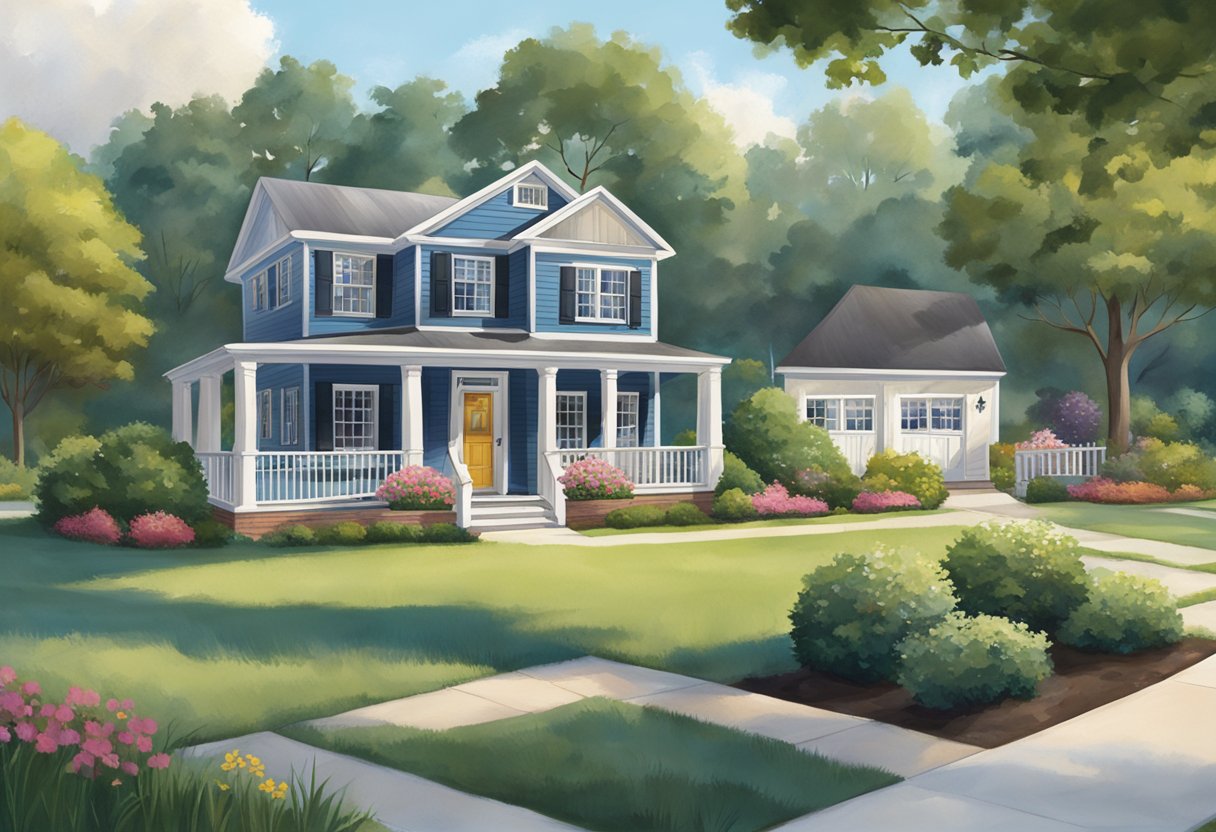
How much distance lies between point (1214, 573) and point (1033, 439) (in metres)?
19.4

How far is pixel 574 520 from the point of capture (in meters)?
22.4

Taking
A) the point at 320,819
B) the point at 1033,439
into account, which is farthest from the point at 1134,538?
the point at 320,819

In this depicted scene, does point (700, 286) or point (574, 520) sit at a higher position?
point (700, 286)

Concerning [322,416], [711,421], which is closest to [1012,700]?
[711,421]

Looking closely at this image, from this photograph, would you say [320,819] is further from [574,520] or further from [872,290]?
[872,290]

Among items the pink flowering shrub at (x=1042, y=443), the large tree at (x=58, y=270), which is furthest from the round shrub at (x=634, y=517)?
the large tree at (x=58, y=270)

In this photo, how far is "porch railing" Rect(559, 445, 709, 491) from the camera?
23891 mm

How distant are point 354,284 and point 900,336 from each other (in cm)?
1604

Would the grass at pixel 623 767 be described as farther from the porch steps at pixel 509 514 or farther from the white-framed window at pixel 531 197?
the white-framed window at pixel 531 197

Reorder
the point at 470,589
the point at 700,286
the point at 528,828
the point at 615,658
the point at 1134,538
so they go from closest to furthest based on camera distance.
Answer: the point at 528,828, the point at 615,658, the point at 470,589, the point at 1134,538, the point at 700,286

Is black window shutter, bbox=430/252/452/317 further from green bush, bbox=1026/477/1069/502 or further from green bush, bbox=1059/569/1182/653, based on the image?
green bush, bbox=1059/569/1182/653

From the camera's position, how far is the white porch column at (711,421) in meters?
24.5

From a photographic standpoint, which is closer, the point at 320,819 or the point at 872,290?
the point at 320,819

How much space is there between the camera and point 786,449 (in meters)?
25.8
